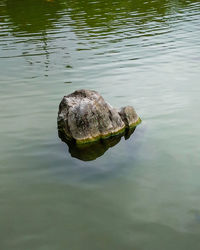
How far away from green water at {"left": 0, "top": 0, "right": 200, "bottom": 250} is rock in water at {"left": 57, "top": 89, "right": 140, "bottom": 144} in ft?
1.93

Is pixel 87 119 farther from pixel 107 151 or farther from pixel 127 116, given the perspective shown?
pixel 127 116

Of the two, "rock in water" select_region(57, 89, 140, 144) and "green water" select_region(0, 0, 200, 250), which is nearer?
"green water" select_region(0, 0, 200, 250)

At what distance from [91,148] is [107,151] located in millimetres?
539

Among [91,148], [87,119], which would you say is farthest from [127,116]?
[91,148]

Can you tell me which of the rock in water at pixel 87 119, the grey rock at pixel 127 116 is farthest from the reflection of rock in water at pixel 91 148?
the grey rock at pixel 127 116

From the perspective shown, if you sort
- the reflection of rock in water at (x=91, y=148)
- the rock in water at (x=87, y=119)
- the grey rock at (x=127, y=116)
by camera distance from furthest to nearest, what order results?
the grey rock at (x=127, y=116)
the rock in water at (x=87, y=119)
the reflection of rock in water at (x=91, y=148)

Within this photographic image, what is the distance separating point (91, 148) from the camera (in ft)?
37.6

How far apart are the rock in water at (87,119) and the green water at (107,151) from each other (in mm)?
589

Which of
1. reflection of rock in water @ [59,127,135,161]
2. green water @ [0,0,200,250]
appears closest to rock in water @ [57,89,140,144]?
reflection of rock in water @ [59,127,135,161]

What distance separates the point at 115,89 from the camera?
16.8 m

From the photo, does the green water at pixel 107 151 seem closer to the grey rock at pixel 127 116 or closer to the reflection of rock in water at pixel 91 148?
the reflection of rock in water at pixel 91 148

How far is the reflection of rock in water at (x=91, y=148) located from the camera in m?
11.2

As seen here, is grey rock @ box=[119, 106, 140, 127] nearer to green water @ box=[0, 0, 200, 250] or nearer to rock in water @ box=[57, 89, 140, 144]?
rock in water @ box=[57, 89, 140, 144]

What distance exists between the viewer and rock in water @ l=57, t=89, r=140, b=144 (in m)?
11.6
